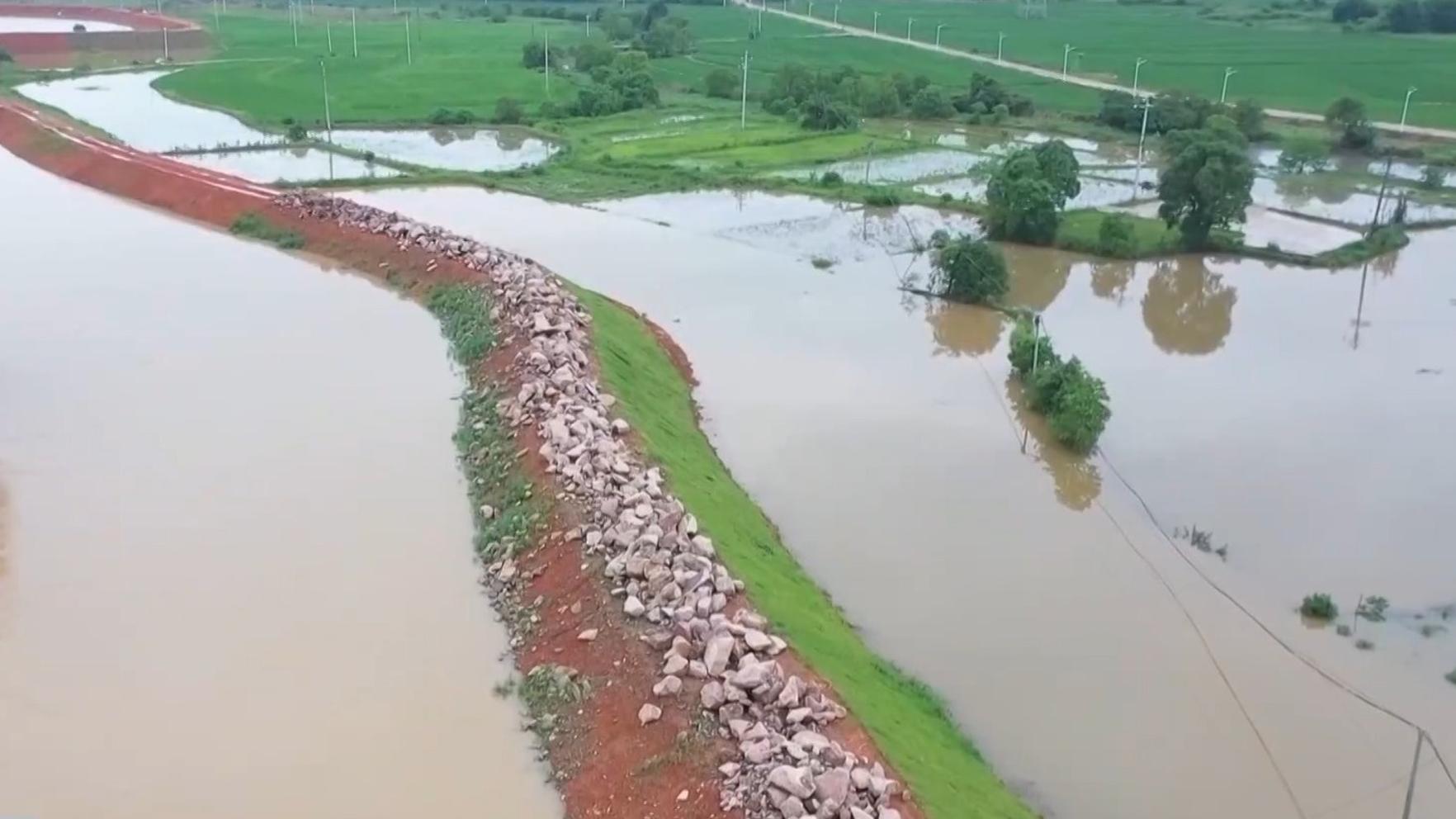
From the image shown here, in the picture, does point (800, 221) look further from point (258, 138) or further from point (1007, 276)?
point (258, 138)

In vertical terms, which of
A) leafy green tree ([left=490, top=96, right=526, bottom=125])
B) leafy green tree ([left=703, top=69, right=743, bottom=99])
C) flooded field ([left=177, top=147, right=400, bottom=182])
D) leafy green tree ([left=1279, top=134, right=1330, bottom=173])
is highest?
leafy green tree ([left=703, top=69, right=743, bottom=99])

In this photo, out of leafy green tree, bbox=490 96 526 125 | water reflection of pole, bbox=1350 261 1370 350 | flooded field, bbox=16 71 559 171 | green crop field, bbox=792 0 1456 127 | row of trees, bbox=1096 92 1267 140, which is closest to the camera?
water reflection of pole, bbox=1350 261 1370 350

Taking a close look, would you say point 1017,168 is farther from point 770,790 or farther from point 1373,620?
point 770,790

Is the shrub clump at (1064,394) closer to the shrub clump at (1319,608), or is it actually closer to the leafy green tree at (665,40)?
the shrub clump at (1319,608)

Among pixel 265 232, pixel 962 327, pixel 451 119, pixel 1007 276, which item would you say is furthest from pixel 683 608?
pixel 451 119

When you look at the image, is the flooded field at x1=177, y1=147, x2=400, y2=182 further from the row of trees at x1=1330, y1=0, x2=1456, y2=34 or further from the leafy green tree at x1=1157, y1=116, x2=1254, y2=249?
the row of trees at x1=1330, y1=0, x2=1456, y2=34

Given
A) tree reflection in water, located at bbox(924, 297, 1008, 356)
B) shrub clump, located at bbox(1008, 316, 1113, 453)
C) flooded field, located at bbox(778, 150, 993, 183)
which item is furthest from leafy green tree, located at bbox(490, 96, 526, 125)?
shrub clump, located at bbox(1008, 316, 1113, 453)
